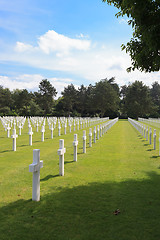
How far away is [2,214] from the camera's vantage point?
410cm

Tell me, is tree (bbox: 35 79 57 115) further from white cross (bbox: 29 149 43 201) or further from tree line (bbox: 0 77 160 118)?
white cross (bbox: 29 149 43 201)

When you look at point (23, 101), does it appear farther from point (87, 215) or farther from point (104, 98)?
point (87, 215)

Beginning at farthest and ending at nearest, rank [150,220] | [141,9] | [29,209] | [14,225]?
[141,9] < [29,209] < [150,220] < [14,225]

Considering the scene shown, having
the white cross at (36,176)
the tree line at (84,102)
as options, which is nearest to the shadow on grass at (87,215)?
the white cross at (36,176)

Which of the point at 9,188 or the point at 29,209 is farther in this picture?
the point at 9,188

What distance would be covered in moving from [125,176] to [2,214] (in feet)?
13.5

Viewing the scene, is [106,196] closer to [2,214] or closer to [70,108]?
[2,214]

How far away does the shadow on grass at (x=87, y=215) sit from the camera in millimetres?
3467

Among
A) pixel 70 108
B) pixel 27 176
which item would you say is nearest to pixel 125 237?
pixel 27 176

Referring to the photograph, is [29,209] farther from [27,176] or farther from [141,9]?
[141,9]

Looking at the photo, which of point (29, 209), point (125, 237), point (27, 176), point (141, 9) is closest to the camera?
point (125, 237)

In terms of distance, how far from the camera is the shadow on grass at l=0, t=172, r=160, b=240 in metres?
3.47

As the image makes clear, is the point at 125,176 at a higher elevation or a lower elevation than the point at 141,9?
lower

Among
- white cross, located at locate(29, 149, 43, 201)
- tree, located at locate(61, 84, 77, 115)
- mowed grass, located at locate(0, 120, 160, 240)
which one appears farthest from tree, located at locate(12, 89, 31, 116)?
white cross, located at locate(29, 149, 43, 201)
